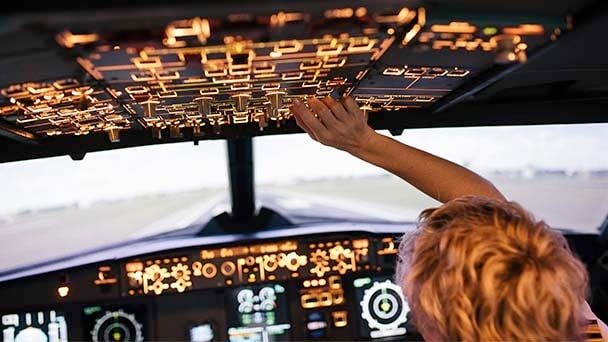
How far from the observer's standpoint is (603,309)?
4.02 meters

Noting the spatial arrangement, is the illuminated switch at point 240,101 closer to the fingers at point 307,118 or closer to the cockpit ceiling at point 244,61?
the cockpit ceiling at point 244,61

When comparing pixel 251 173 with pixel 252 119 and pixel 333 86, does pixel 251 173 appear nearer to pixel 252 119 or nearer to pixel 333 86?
pixel 252 119

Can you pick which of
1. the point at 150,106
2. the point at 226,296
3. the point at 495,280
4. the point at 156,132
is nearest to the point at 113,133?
the point at 156,132

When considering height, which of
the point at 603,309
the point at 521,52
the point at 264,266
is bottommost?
the point at 603,309

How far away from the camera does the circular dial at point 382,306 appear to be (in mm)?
4012

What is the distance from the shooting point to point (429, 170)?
188 centimetres

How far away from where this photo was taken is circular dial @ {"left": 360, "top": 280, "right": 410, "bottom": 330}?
13.2 ft

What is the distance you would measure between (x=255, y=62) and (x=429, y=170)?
0.58 metres

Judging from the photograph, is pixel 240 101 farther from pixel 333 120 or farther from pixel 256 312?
pixel 256 312

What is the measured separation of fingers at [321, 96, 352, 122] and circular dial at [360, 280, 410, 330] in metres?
2.42

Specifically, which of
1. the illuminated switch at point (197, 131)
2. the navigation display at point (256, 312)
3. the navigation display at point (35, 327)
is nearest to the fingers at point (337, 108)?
the illuminated switch at point (197, 131)

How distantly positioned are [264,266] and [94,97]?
7.27ft

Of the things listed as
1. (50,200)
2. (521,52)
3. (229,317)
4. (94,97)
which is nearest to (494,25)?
(521,52)

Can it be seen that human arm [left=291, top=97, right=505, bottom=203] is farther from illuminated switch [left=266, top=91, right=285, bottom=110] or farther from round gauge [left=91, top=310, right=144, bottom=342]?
round gauge [left=91, top=310, right=144, bottom=342]
